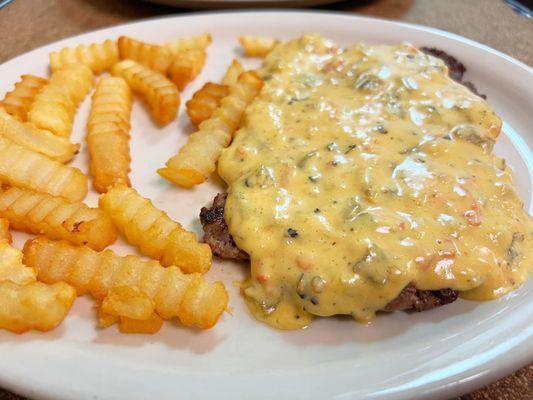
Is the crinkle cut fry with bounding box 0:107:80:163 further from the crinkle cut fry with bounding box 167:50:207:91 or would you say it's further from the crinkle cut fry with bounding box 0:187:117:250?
the crinkle cut fry with bounding box 167:50:207:91

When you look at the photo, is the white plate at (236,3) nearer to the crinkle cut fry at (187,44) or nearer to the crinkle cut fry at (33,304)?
the crinkle cut fry at (187,44)

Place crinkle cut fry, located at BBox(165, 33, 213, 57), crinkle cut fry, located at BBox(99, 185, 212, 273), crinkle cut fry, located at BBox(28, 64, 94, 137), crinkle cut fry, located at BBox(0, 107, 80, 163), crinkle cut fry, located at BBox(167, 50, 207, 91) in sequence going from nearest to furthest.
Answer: crinkle cut fry, located at BBox(99, 185, 212, 273)
crinkle cut fry, located at BBox(0, 107, 80, 163)
crinkle cut fry, located at BBox(28, 64, 94, 137)
crinkle cut fry, located at BBox(167, 50, 207, 91)
crinkle cut fry, located at BBox(165, 33, 213, 57)

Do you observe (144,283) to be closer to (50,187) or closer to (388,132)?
(50,187)

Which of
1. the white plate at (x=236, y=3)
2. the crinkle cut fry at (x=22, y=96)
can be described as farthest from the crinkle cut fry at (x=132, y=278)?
the white plate at (x=236, y=3)

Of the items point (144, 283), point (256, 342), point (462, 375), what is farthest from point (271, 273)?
point (462, 375)

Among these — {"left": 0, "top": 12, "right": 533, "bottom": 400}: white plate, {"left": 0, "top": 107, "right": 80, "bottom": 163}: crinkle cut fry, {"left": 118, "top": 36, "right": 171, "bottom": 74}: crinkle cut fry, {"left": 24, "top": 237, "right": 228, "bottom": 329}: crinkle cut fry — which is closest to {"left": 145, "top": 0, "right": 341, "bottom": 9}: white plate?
{"left": 118, "top": 36, "right": 171, "bottom": 74}: crinkle cut fry

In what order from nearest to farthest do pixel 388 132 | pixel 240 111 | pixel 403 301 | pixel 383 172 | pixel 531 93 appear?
pixel 403 301, pixel 383 172, pixel 388 132, pixel 240 111, pixel 531 93

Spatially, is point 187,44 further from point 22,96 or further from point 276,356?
point 276,356
